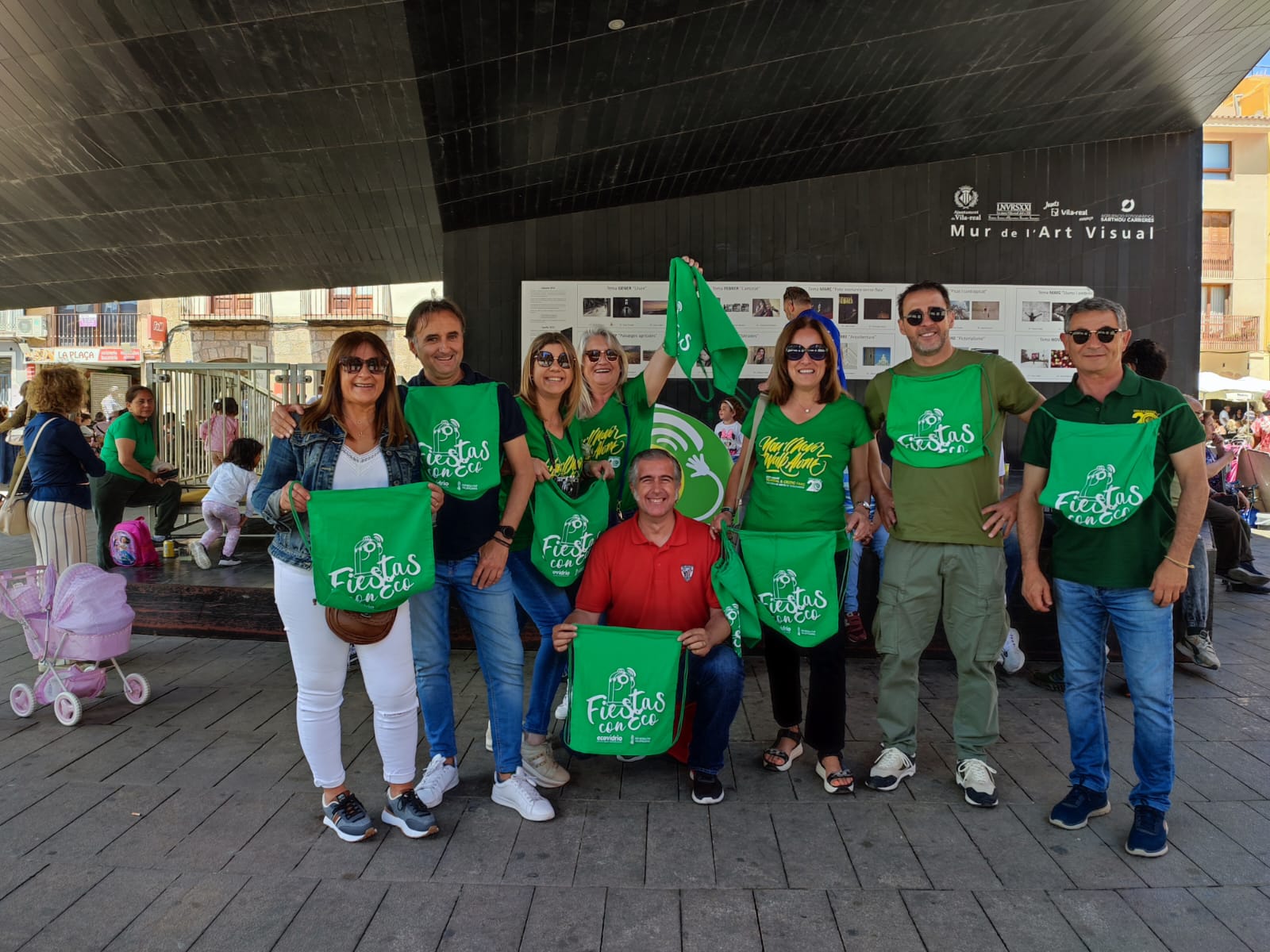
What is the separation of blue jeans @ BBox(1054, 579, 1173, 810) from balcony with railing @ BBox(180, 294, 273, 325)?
29.8m

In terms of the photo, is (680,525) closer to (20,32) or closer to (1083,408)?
(1083,408)

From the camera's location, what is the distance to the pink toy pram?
14.1ft

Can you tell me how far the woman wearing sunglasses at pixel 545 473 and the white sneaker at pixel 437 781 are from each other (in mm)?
274

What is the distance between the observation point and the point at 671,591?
3.32m

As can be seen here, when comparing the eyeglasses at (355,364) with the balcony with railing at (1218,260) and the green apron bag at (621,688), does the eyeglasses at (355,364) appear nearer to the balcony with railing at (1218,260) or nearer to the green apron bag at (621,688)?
the green apron bag at (621,688)

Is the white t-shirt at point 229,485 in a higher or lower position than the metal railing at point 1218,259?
lower

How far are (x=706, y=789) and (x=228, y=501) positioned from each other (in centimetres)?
505

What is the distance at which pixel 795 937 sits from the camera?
234cm

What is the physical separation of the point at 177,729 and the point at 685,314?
3051mm

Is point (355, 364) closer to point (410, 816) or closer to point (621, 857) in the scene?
point (410, 816)

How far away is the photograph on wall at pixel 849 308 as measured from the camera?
8031mm

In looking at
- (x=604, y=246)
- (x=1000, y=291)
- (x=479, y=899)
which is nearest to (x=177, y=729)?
(x=479, y=899)

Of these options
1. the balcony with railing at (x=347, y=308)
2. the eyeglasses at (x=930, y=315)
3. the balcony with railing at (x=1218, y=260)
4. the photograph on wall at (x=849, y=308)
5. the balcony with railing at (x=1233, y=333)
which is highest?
the balcony with railing at (x=1218, y=260)

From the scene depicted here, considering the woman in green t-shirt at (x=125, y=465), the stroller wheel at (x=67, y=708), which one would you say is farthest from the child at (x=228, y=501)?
the stroller wheel at (x=67, y=708)
